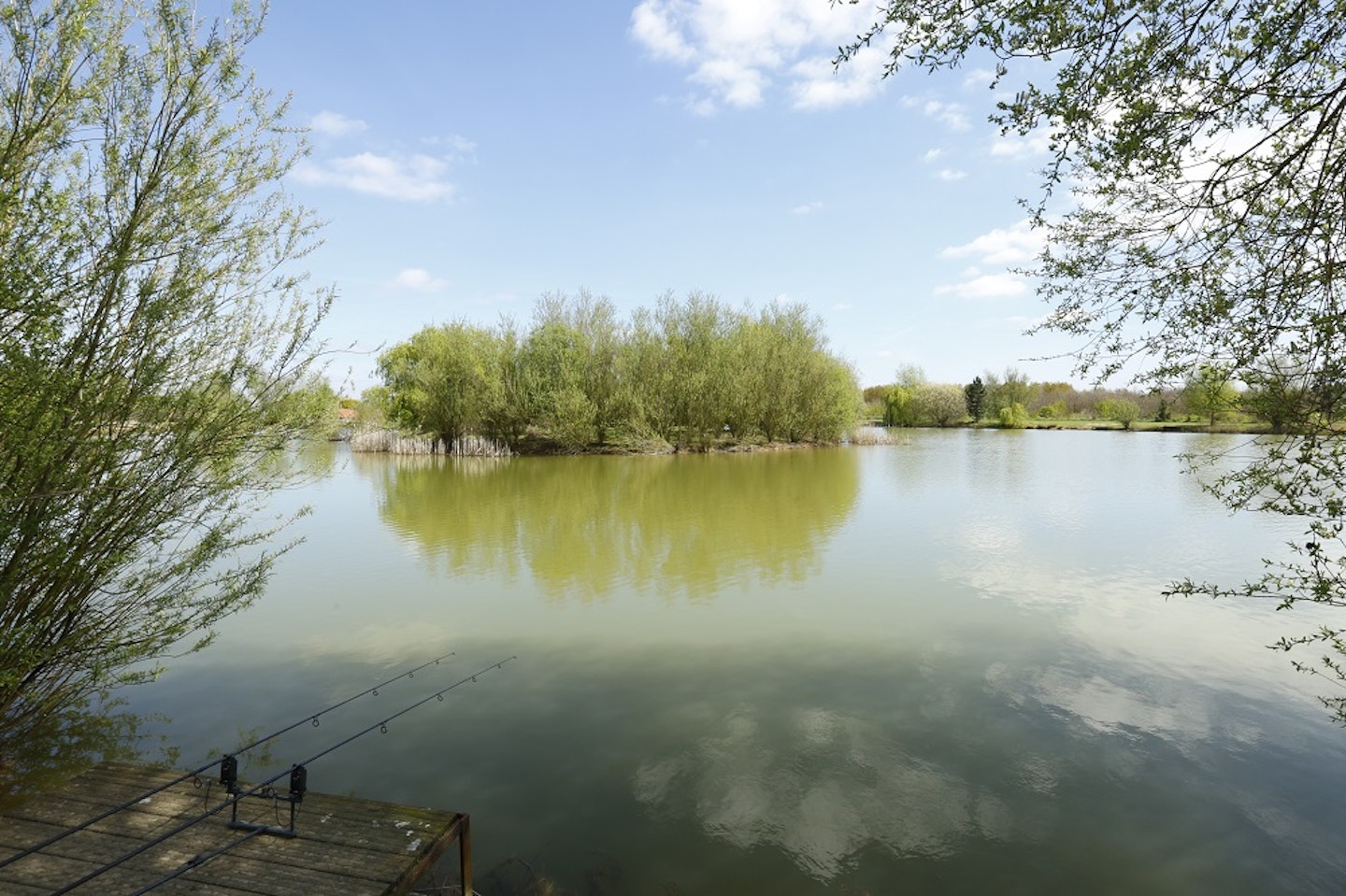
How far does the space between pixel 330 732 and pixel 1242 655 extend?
8.94 m

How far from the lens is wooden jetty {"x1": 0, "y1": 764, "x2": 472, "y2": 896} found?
315 cm

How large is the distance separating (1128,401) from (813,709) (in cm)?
7151

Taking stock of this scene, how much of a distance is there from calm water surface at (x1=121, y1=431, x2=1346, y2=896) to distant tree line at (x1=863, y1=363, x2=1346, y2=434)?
2588 millimetres

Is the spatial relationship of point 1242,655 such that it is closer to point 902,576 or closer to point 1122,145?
point 902,576

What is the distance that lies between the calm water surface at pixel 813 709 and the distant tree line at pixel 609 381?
22.1 m

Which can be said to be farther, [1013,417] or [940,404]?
[940,404]

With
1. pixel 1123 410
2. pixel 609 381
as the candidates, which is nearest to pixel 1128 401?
pixel 1123 410

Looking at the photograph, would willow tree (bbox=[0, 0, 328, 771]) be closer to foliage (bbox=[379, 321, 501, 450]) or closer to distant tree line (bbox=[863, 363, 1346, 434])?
distant tree line (bbox=[863, 363, 1346, 434])

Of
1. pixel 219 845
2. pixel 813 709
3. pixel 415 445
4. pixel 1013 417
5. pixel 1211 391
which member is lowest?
pixel 813 709

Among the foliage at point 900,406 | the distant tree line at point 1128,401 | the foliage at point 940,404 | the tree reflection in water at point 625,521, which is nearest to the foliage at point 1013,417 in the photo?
the distant tree line at point 1128,401

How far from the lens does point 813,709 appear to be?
6.03m

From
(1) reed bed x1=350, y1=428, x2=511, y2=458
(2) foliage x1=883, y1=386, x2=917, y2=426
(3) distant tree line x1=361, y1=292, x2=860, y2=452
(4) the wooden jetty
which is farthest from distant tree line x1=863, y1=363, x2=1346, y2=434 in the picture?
(1) reed bed x1=350, y1=428, x2=511, y2=458

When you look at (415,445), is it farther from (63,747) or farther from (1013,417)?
(1013,417)

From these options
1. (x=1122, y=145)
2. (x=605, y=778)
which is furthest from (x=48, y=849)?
(x=1122, y=145)
